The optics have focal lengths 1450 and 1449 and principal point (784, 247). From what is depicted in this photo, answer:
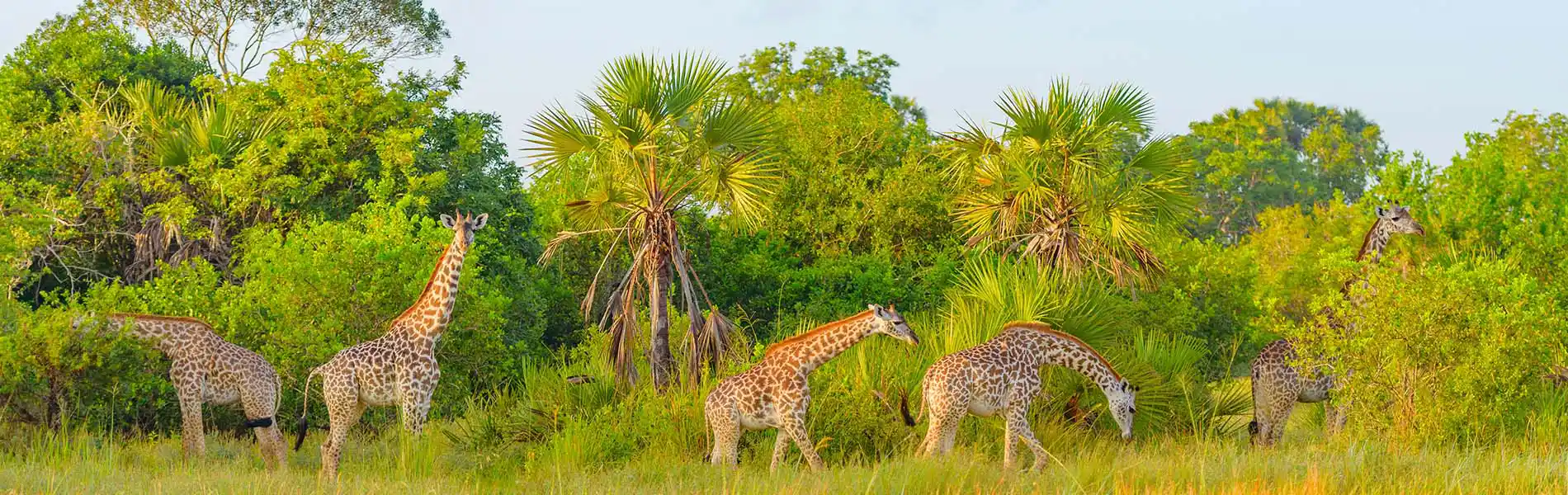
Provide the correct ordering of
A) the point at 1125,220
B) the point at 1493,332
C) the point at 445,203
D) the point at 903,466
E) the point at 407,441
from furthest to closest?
the point at 445,203 < the point at 1125,220 < the point at 1493,332 < the point at 407,441 < the point at 903,466

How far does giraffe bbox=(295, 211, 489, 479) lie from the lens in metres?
12.9

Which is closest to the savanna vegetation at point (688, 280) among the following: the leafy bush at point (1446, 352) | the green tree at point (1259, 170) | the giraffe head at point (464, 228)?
the leafy bush at point (1446, 352)

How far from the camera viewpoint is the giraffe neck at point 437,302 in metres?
13.2

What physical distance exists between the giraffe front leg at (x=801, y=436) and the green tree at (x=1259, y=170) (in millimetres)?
34876

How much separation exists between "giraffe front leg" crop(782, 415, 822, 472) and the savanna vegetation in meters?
0.23

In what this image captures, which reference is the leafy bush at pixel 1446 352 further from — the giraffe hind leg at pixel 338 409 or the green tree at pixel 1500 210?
the giraffe hind leg at pixel 338 409

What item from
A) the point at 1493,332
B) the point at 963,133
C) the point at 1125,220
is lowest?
the point at 1493,332

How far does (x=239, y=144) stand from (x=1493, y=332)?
16209 millimetres

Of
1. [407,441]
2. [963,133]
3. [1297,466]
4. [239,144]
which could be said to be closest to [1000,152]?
[963,133]

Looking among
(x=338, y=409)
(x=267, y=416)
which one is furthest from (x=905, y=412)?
(x=267, y=416)

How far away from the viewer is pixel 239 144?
20656mm

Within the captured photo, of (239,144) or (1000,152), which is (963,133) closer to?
(1000,152)

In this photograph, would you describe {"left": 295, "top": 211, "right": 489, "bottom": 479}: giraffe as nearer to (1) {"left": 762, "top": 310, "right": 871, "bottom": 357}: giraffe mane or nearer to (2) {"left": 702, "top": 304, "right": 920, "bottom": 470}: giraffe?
(2) {"left": 702, "top": 304, "right": 920, "bottom": 470}: giraffe

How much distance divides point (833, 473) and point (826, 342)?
1.62m
